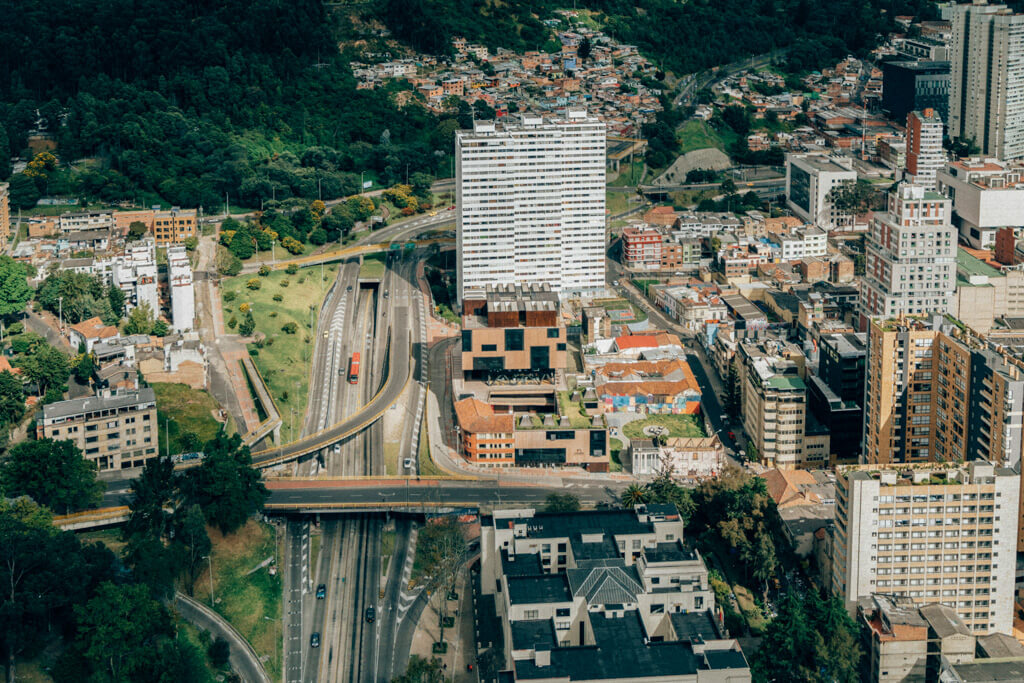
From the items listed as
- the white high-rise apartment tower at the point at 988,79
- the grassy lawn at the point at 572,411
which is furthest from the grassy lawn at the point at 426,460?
the white high-rise apartment tower at the point at 988,79

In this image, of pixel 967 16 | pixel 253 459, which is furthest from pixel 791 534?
pixel 967 16

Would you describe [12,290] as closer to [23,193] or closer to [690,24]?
[23,193]

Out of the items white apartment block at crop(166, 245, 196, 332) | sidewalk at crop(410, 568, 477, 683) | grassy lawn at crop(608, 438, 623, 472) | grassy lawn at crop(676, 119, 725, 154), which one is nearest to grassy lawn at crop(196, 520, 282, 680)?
sidewalk at crop(410, 568, 477, 683)

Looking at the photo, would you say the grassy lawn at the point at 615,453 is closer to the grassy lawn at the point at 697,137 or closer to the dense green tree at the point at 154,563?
the dense green tree at the point at 154,563

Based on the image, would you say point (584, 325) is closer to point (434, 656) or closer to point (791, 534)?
point (791, 534)

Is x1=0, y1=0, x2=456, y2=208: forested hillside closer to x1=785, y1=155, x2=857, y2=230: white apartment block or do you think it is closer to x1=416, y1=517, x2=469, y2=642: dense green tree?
x1=785, y1=155, x2=857, y2=230: white apartment block

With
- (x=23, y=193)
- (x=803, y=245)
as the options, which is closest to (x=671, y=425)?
(x=803, y=245)
